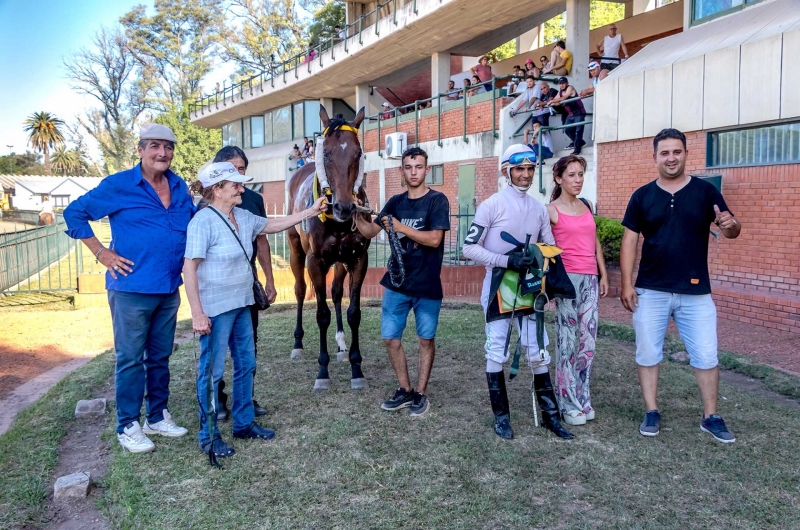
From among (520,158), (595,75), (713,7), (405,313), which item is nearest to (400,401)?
(405,313)

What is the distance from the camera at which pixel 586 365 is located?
4.75m

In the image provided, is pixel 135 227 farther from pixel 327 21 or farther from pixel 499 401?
pixel 327 21

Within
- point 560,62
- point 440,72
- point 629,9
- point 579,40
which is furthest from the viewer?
point 440,72

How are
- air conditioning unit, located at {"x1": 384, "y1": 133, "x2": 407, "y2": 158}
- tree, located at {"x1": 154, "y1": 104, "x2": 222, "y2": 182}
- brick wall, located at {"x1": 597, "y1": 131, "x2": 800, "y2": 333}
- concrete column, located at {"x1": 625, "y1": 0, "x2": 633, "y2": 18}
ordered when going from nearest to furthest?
1. brick wall, located at {"x1": 597, "y1": 131, "x2": 800, "y2": 333}
2. concrete column, located at {"x1": 625, "y1": 0, "x2": 633, "y2": 18}
3. air conditioning unit, located at {"x1": 384, "y1": 133, "x2": 407, "y2": 158}
4. tree, located at {"x1": 154, "y1": 104, "x2": 222, "y2": 182}

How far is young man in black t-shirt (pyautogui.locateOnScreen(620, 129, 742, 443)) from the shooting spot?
441 cm

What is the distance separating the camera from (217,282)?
4.25 metres

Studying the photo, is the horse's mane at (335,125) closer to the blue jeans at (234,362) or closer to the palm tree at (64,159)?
the blue jeans at (234,362)

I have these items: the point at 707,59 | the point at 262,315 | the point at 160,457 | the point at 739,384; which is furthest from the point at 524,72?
the point at 160,457

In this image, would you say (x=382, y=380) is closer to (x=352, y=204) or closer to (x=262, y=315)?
(x=352, y=204)

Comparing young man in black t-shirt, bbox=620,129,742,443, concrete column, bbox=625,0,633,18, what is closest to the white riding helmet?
young man in black t-shirt, bbox=620,129,742,443

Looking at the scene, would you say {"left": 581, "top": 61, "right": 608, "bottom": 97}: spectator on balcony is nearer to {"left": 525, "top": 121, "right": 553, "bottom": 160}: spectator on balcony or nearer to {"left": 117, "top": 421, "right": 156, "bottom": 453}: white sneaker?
{"left": 525, "top": 121, "right": 553, "bottom": 160}: spectator on balcony

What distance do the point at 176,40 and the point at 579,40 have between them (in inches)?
2029

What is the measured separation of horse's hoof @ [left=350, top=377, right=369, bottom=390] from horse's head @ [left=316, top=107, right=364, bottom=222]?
166 centimetres

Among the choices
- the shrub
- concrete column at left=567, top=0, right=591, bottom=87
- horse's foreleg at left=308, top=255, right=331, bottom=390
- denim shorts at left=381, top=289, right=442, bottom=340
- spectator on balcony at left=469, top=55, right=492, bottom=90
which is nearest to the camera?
denim shorts at left=381, top=289, right=442, bottom=340
